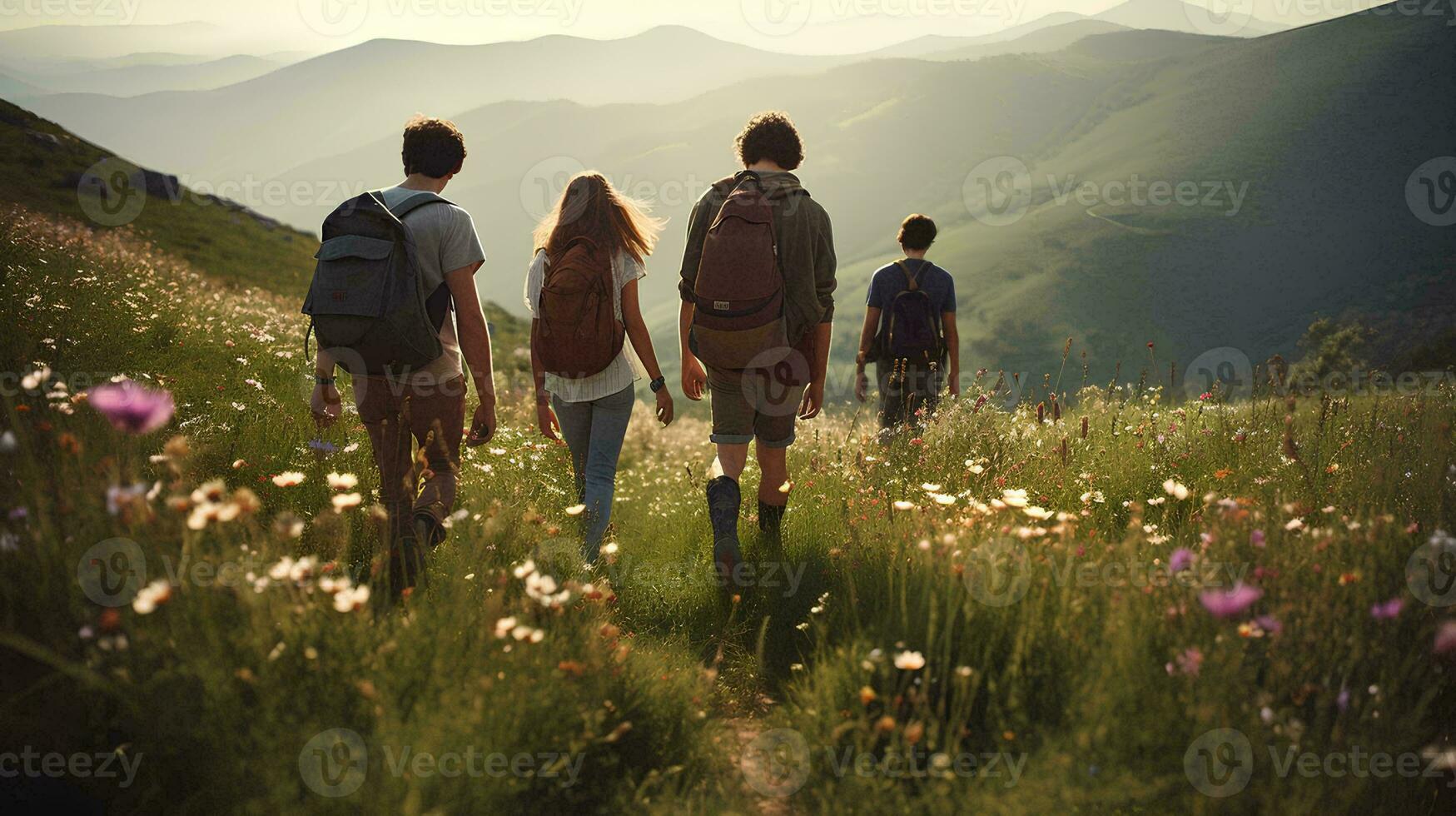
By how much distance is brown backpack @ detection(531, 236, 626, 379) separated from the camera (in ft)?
13.8

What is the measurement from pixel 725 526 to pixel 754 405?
28.9 inches

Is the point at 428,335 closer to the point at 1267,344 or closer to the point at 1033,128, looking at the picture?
the point at 1267,344

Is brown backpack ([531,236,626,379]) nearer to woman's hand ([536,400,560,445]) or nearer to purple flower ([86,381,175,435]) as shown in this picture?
woman's hand ([536,400,560,445])

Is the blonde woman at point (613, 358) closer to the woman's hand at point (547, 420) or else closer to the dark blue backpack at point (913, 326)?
the woman's hand at point (547, 420)

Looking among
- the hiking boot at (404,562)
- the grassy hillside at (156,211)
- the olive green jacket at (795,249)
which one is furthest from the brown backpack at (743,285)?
the grassy hillside at (156,211)

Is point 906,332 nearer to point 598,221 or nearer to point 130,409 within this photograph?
point 598,221

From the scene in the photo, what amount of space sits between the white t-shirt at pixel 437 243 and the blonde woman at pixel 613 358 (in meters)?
0.58

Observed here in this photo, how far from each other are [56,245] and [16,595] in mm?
7647

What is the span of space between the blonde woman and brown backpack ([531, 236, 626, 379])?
0.07ft

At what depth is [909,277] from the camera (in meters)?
6.89

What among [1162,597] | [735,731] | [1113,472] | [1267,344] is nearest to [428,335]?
[735,731]

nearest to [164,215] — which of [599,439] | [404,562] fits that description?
[599,439]

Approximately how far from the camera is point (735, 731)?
3.13 meters

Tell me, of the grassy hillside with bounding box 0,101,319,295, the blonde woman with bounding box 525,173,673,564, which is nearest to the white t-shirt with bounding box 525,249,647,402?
the blonde woman with bounding box 525,173,673,564
